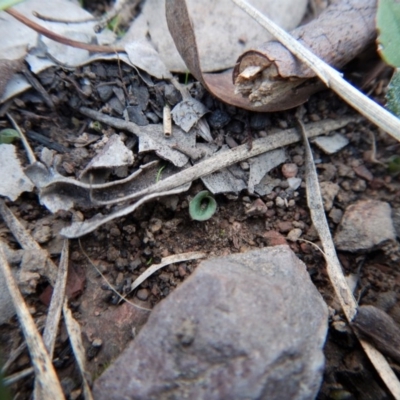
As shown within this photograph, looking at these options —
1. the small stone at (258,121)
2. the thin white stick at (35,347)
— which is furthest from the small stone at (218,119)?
the thin white stick at (35,347)


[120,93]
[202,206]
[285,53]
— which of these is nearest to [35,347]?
[202,206]

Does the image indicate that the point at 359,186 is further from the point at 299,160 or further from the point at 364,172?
the point at 299,160

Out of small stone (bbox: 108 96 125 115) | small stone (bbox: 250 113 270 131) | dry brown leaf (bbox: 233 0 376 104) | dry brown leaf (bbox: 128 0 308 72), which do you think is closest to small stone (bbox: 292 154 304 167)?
small stone (bbox: 250 113 270 131)

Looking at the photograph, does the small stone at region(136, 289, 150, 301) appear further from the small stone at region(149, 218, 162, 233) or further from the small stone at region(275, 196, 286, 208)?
the small stone at region(275, 196, 286, 208)

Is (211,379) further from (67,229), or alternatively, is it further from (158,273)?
(67,229)

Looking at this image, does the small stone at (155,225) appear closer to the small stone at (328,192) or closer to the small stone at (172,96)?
the small stone at (172,96)

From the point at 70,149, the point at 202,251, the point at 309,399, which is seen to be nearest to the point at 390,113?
the point at 202,251
